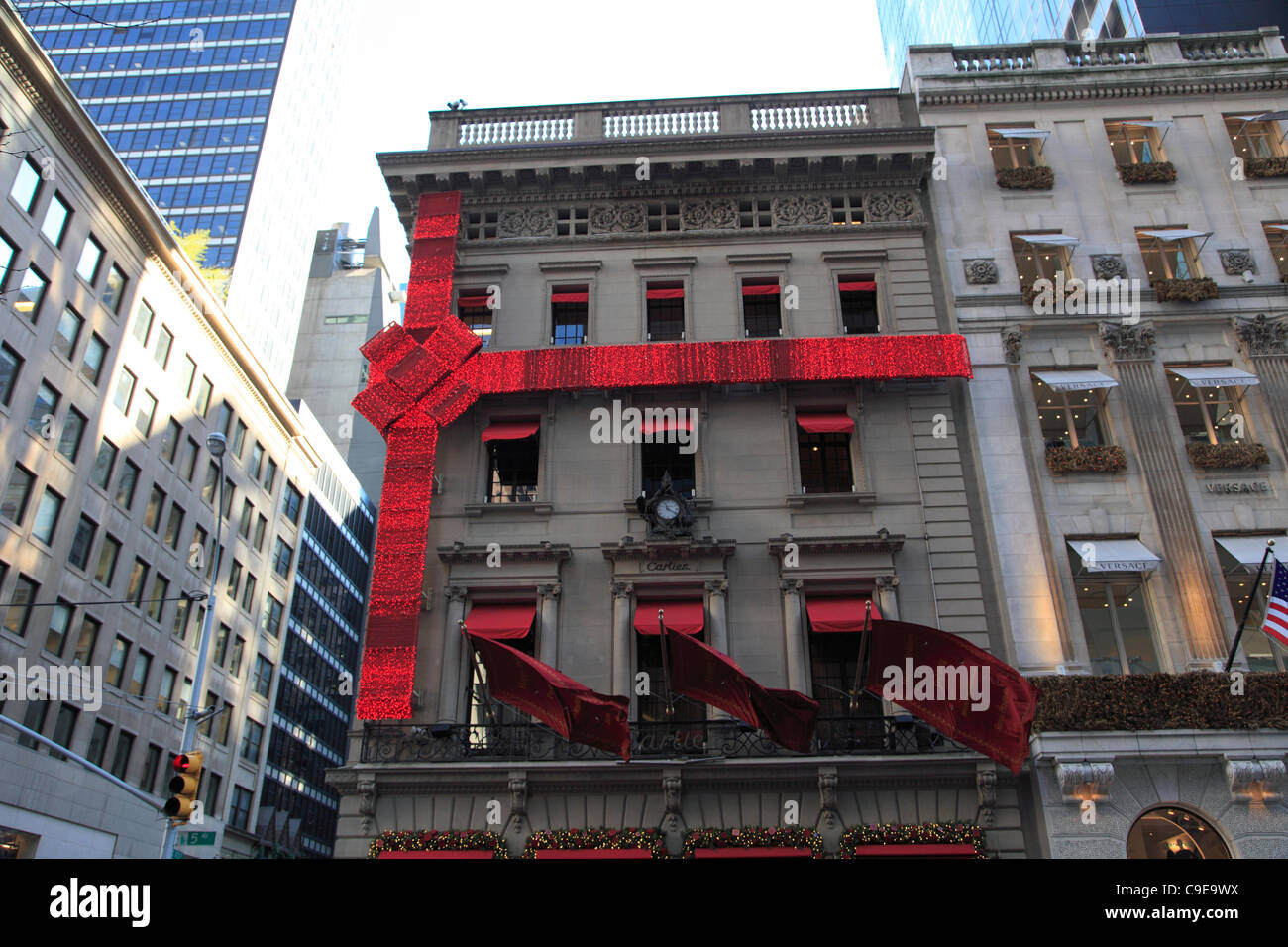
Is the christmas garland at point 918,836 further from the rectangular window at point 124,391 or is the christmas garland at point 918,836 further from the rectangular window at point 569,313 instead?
the rectangular window at point 124,391

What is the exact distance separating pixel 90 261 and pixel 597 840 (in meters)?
37.5

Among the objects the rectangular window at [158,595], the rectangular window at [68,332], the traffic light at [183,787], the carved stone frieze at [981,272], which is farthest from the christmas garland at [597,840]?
the rectangular window at [158,595]

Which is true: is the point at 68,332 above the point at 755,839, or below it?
above

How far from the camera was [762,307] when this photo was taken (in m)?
28.4

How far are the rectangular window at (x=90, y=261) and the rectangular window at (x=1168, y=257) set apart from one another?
42.2 meters

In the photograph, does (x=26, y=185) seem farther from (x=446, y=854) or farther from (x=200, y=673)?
(x=446, y=854)

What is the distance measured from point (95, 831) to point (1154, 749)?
1638 inches

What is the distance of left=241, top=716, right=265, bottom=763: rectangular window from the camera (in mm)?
62656

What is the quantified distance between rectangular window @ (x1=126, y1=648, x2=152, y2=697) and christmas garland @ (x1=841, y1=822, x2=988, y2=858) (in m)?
40.4

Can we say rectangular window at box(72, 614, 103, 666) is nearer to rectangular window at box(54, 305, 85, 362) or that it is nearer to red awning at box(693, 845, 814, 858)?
rectangular window at box(54, 305, 85, 362)

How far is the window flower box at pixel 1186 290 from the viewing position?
2667 cm

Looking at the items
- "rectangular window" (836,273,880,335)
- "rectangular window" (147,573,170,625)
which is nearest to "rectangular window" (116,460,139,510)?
"rectangular window" (147,573,170,625)

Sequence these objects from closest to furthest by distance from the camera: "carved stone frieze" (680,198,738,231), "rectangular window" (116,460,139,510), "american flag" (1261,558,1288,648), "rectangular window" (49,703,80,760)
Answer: "american flag" (1261,558,1288,648) < "carved stone frieze" (680,198,738,231) < "rectangular window" (49,703,80,760) < "rectangular window" (116,460,139,510)

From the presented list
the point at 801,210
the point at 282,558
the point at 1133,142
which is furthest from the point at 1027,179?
the point at 282,558
